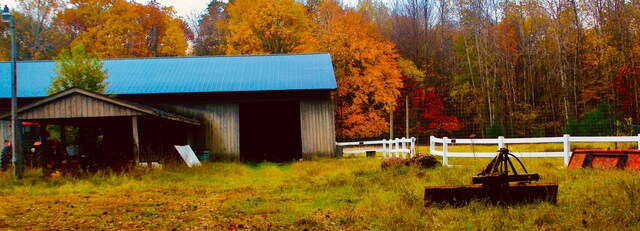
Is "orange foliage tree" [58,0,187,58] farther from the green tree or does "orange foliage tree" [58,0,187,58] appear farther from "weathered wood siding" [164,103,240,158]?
"weathered wood siding" [164,103,240,158]

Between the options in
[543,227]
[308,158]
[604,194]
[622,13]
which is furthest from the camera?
[622,13]

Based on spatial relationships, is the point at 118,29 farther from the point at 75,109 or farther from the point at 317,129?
the point at 75,109

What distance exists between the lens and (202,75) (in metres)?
25.7

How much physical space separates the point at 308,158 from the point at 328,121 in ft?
6.00

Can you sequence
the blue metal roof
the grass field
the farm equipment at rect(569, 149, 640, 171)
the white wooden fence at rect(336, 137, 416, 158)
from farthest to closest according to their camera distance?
the blue metal roof
the white wooden fence at rect(336, 137, 416, 158)
the farm equipment at rect(569, 149, 640, 171)
the grass field

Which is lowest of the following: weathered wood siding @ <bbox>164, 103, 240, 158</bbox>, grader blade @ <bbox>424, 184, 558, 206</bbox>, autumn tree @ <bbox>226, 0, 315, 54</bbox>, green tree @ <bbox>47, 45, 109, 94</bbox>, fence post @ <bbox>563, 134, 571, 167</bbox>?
grader blade @ <bbox>424, 184, 558, 206</bbox>

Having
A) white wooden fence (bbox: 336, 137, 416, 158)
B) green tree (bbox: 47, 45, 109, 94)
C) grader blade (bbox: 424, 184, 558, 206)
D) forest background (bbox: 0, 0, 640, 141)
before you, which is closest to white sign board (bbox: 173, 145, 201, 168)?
green tree (bbox: 47, 45, 109, 94)

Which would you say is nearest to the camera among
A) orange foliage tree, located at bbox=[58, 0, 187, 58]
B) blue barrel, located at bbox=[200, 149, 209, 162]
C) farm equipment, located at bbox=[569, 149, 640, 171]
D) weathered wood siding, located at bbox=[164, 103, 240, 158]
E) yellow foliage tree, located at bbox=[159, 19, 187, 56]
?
farm equipment, located at bbox=[569, 149, 640, 171]

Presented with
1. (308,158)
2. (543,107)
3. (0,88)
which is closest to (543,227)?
(308,158)

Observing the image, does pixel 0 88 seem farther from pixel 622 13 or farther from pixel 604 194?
pixel 622 13

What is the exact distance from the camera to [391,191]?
32.6 ft

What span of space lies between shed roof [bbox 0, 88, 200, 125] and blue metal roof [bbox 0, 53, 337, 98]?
741cm

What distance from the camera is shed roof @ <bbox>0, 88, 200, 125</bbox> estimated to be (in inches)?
623

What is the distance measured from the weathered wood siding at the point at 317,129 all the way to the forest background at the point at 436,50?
10.1 metres
